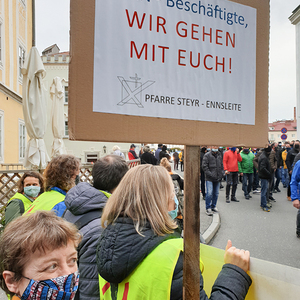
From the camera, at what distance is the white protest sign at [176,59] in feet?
3.76

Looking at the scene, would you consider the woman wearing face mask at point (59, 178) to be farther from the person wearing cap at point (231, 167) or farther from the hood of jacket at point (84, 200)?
the person wearing cap at point (231, 167)

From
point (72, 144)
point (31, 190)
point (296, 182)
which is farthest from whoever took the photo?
point (72, 144)

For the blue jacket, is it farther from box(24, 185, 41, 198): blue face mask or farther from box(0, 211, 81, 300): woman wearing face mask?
box(0, 211, 81, 300): woman wearing face mask

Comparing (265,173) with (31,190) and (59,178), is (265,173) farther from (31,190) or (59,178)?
(59,178)

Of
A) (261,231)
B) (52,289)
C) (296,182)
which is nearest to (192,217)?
(52,289)

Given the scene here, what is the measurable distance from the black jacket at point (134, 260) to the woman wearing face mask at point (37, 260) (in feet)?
0.53

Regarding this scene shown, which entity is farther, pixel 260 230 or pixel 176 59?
pixel 260 230

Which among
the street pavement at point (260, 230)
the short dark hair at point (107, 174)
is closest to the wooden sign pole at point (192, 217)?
the short dark hair at point (107, 174)

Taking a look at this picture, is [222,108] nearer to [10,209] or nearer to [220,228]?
[10,209]

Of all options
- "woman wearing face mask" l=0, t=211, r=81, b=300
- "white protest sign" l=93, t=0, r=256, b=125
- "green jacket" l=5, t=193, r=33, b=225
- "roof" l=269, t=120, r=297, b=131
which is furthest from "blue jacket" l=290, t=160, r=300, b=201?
"roof" l=269, t=120, r=297, b=131

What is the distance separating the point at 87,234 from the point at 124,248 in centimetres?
60

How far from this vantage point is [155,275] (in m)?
1.20

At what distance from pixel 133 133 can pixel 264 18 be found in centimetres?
98

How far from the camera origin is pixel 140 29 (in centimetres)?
120
